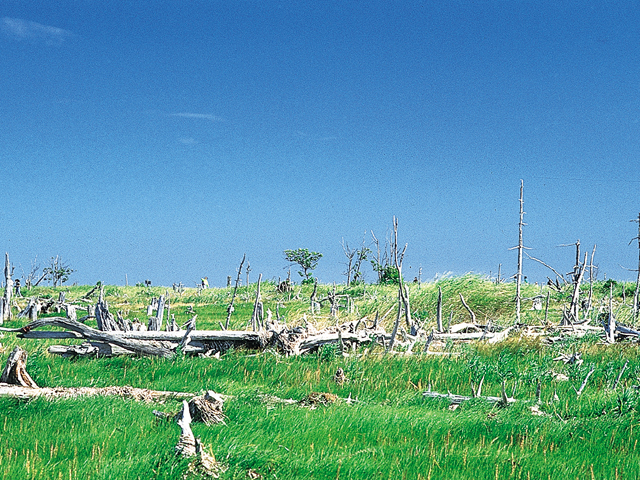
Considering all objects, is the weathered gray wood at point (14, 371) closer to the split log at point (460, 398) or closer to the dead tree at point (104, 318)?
the dead tree at point (104, 318)

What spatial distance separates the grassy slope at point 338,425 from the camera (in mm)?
5672

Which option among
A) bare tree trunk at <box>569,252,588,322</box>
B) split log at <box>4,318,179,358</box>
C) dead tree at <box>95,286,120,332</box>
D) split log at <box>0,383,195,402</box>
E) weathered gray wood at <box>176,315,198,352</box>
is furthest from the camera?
bare tree trunk at <box>569,252,588,322</box>

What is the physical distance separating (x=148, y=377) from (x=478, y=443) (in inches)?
244

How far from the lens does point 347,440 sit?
6762mm

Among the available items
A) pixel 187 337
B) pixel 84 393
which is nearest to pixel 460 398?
pixel 84 393

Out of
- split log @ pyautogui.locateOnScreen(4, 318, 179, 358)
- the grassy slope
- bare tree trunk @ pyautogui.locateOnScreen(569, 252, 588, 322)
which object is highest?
bare tree trunk @ pyautogui.locateOnScreen(569, 252, 588, 322)

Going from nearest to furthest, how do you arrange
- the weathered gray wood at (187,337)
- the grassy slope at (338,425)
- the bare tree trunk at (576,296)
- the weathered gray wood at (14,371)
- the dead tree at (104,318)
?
1. the grassy slope at (338,425)
2. the weathered gray wood at (14,371)
3. the weathered gray wood at (187,337)
4. the dead tree at (104,318)
5. the bare tree trunk at (576,296)

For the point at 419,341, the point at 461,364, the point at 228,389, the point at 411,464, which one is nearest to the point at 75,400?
the point at 228,389

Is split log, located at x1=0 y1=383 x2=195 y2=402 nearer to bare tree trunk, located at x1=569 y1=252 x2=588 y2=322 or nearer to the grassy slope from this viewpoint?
the grassy slope

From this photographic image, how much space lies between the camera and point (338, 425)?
7.22 metres

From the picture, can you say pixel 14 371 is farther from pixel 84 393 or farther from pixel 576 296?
pixel 576 296

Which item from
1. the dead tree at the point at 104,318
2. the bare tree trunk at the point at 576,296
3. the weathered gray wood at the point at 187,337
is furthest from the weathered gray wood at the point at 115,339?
the bare tree trunk at the point at 576,296

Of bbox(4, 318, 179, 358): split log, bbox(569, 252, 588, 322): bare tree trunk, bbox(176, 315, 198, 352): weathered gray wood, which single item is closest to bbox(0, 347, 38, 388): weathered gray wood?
bbox(4, 318, 179, 358): split log

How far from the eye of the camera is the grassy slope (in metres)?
5.67
